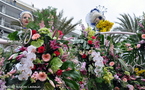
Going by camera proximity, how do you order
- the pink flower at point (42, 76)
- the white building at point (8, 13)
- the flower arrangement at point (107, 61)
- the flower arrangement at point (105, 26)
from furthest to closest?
the white building at point (8, 13), the flower arrangement at point (105, 26), the flower arrangement at point (107, 61), the pink flower at point (42, 76)

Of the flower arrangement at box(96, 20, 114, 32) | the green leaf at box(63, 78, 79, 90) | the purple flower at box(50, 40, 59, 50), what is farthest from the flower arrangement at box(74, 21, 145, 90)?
the purple flower at box(50, 40, 59, 50)

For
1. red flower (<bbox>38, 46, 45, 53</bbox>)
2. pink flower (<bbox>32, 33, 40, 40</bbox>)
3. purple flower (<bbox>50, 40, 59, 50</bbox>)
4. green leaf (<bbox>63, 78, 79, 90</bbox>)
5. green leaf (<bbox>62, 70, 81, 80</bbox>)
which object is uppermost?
pink flower (<bbox>32, 33, 40, 40</bbox>)

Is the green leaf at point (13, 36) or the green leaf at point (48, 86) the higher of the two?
the green leaf at point (13, 36)

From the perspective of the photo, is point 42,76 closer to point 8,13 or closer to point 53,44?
point 53,44

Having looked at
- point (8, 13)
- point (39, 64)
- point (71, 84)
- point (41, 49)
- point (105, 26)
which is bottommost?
point (71, 84)

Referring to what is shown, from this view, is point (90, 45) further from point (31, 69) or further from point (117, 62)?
point (31, 69)

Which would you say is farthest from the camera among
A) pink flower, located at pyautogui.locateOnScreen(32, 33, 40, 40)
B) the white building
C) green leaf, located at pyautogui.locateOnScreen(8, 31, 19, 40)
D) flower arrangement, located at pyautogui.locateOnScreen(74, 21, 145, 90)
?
the white building

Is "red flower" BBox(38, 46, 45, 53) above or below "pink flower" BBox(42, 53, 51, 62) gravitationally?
above

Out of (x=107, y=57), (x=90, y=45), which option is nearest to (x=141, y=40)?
(x=107, y=57)

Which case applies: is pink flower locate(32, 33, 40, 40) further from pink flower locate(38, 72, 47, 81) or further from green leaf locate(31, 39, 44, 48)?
pink flower locate(38, 72, 47, 81)

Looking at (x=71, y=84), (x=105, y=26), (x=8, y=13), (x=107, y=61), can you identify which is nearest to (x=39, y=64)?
(x=71, y=84)

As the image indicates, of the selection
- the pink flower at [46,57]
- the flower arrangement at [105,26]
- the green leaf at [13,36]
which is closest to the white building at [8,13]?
the flower arrangement at [105,26]

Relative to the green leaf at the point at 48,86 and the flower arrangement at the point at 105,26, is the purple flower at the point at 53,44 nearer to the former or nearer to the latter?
the green leaf at the point at 48,86

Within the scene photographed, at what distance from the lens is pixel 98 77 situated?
208 centimetres
